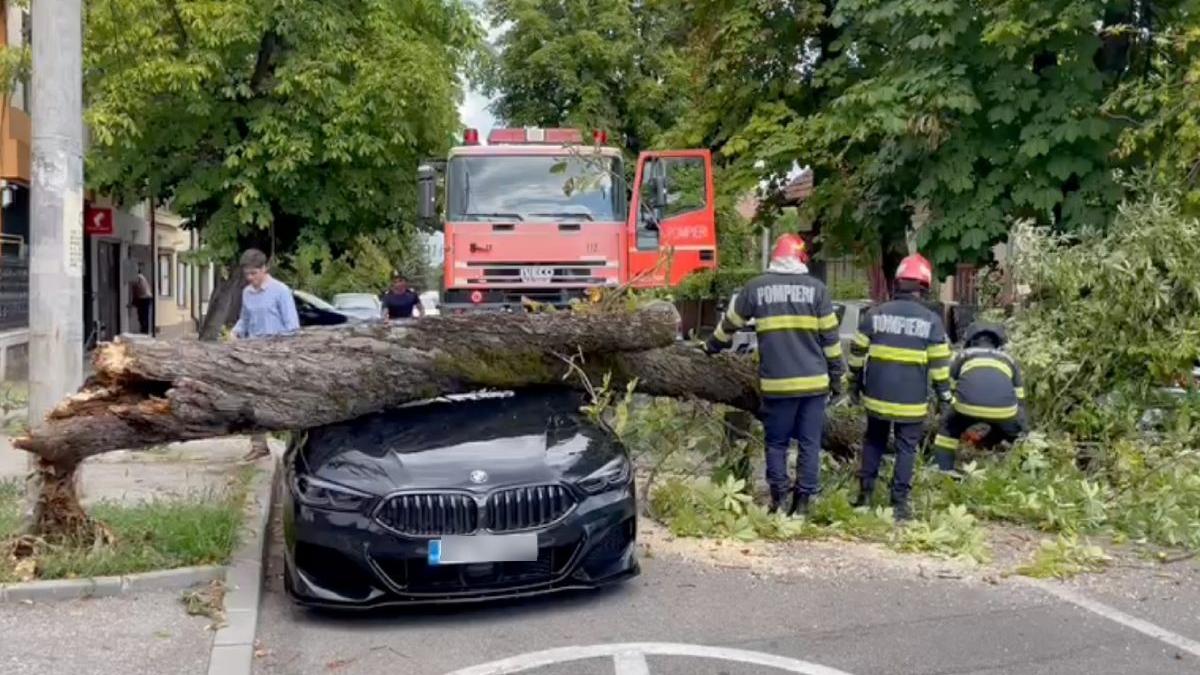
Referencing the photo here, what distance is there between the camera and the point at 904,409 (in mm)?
7285

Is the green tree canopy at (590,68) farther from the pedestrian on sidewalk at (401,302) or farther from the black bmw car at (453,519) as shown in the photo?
the black bmw car at (453,519)

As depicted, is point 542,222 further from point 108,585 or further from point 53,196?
point 108,585

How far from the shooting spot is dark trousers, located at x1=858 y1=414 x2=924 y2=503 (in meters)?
7.38

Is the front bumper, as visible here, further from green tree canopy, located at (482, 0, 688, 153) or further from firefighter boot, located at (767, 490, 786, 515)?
green tree canopy, located at (482, 0, 688, 153)

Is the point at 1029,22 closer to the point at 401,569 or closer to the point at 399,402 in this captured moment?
the point at 399,402

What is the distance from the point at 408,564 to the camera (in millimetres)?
5430

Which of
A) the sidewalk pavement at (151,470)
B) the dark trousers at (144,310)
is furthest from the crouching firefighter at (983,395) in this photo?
the dark trousers at (144,310)

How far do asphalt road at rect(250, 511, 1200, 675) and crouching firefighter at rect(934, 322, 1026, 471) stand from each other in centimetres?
183

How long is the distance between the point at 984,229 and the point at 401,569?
939 centimetres

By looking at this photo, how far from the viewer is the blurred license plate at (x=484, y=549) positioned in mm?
5410

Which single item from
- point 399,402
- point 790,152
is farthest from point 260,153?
point 399,402

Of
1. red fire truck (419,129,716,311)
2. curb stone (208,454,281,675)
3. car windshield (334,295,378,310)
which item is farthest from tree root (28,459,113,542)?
car windshield (334,295,378,310)

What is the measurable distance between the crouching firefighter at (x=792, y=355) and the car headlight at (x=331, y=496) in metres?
2.77

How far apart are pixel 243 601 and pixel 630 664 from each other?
1983 millimetres
